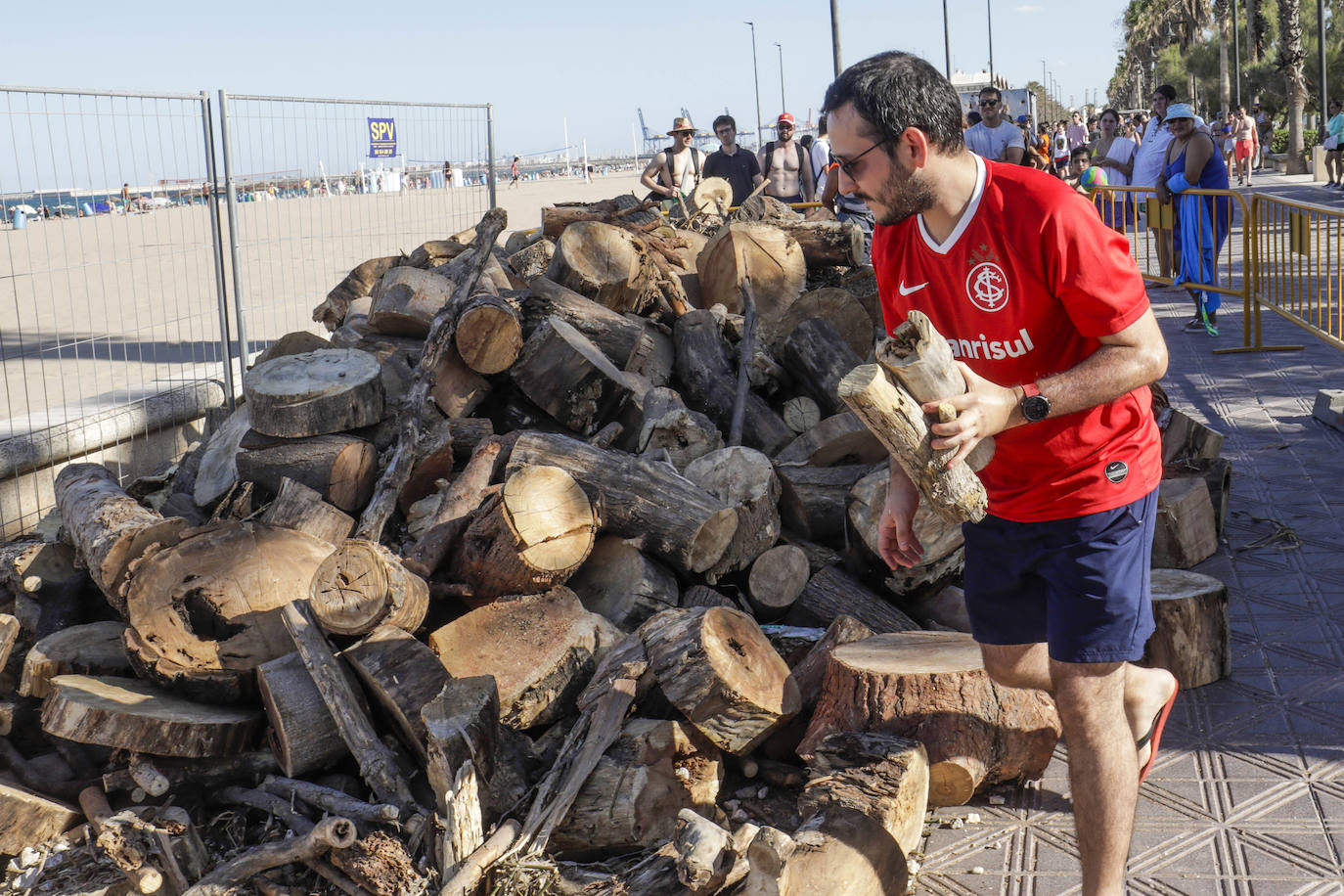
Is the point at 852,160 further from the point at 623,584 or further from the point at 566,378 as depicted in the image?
the point at 566,378

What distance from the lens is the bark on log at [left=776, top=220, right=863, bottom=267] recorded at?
23.9 feet

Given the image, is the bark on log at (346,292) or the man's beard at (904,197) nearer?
the man's beard at (904,197)

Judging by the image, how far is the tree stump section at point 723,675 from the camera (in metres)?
3.00

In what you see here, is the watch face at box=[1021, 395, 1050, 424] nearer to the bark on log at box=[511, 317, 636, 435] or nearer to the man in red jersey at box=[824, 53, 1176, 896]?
the man in red jersey at box=[824, 53, 1176, 896]

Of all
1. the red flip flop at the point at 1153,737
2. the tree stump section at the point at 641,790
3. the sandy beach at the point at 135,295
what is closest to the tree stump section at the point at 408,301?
the sandy beach at the point at 135,295

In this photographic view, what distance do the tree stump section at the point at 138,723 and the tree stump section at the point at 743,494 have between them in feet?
5.69

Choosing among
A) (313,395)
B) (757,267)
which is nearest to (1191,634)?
(313,395)

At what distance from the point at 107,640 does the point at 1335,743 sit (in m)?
3.99

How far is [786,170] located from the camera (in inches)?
432

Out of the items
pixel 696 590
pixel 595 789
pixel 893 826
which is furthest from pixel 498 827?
pixel 696 590

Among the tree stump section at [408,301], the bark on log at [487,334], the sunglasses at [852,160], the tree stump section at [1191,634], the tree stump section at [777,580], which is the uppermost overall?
the sunglasses at [852,160]

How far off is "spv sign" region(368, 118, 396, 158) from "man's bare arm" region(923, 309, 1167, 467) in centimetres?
685

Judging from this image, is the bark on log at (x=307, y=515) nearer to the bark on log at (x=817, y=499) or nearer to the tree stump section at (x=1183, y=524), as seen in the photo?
the bark on log at (x=817, y=499)

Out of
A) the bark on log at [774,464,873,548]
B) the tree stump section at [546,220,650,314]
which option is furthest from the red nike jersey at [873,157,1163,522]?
the tree stump section at [546,220,650,314]
